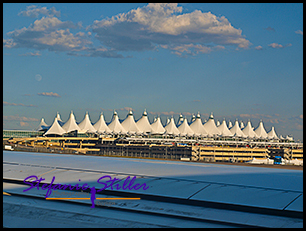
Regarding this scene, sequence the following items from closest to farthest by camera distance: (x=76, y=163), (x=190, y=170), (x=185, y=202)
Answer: (x=185, y=202) → (x=190, y=170) → (x=76, y=163)

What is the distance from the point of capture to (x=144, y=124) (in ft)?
521

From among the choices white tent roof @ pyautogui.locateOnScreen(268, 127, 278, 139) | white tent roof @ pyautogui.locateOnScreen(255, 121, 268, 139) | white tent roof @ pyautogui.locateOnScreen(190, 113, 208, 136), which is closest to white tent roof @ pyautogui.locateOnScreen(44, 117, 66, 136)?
white tent roof @ pyautogui.locateOnScreen(190, 113, 208, 136)

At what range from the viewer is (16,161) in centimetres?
1816

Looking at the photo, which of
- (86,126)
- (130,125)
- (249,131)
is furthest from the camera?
(249,131)

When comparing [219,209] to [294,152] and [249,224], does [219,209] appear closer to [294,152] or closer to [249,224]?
[249,224]

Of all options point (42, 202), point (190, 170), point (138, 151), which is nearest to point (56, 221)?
point (42, 202)

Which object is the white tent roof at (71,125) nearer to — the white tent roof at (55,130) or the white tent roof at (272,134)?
the white tent roof at (55,130)

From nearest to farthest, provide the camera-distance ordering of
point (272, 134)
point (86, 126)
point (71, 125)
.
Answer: point (71, 125) < point (86, 126) < point (272, 134)

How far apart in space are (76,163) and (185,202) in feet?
25.6

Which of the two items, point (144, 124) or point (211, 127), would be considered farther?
point (211, 127)

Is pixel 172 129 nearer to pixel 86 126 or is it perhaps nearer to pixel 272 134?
pixel 86 126

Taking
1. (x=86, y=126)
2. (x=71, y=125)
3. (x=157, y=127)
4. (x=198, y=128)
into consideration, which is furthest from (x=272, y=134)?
(x=71, y=125)

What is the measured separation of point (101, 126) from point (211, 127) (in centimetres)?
5976

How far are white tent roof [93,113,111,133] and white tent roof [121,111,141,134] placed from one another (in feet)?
32.0
